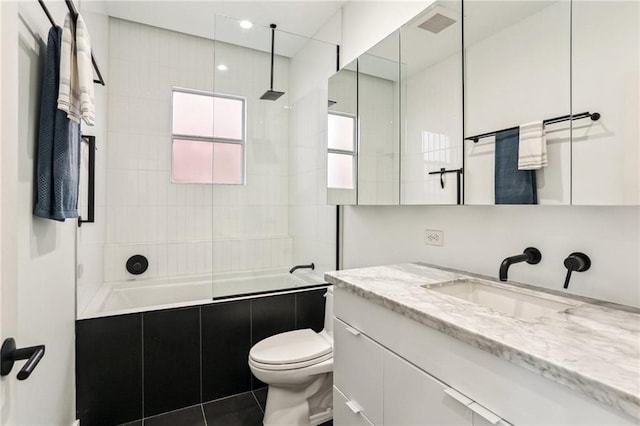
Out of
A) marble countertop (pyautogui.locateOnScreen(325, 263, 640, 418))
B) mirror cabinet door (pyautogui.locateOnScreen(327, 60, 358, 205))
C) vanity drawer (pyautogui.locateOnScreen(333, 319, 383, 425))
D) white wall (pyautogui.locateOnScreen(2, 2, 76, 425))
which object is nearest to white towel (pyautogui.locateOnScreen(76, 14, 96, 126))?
white wall (pyautogui.locateOnScreen(2, 2, 76, 425))

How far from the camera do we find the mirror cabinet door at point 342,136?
2334mm

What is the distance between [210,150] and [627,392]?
10.7 feet

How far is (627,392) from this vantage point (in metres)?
0.56

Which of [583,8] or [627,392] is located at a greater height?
[583,8]

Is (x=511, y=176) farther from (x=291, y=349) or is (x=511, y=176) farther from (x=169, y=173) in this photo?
(x=169, y=173)

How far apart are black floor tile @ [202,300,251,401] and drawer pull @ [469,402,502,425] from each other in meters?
Answer: 1.67

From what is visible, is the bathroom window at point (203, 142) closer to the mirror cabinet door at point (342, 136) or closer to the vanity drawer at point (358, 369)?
the mirror cabinet door at point (342, 136)

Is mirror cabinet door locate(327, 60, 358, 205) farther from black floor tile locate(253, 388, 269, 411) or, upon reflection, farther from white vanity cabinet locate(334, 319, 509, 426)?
black floor tile locate(253, 388, 269, 411)

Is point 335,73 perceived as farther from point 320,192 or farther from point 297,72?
point 320,192

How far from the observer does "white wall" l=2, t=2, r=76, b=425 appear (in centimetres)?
69

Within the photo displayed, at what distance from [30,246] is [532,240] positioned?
1.86m

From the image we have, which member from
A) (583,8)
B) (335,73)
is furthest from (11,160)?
(335,73)

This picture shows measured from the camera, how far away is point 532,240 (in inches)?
50.1

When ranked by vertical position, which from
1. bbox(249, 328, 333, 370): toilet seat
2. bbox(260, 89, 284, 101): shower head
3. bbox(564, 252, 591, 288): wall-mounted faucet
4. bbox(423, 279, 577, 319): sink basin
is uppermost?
bbox(260, 89, 284, 101): shower head
